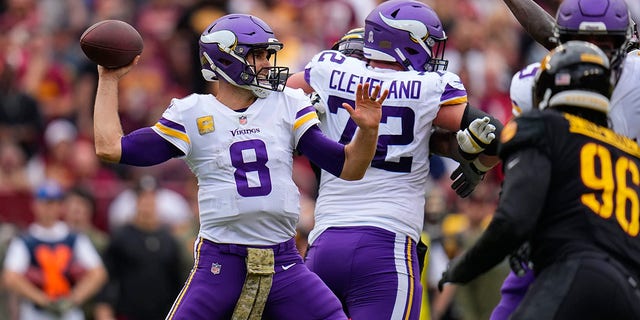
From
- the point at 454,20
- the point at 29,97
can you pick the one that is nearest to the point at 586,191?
the point at 29,97

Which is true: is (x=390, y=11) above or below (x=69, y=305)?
above

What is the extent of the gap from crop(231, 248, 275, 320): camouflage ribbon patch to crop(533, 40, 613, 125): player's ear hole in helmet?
1577mm

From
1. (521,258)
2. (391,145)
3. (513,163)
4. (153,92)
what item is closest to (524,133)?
(513,163)

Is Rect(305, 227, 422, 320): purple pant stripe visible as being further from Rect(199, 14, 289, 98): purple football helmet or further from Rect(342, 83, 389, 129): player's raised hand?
Rect(199, 14, 289, 98): purple football helmet

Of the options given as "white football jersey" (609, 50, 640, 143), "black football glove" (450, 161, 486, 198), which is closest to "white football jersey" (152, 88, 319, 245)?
"black football glove" (450, 161, 486, 198)

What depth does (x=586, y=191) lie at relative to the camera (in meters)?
5.63

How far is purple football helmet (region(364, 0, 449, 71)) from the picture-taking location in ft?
23.3

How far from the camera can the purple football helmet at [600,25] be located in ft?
21.1

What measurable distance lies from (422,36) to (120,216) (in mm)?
6454

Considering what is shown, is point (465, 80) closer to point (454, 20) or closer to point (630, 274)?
point (454, 20)

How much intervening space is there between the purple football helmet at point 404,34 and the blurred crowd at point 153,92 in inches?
166

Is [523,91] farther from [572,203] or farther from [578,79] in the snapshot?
[572,203]

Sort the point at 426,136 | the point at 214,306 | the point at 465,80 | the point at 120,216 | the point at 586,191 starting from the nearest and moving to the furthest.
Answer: the point at 586,191 < the point at 214,306 < the point at 426,136 < the point at 120,216 < the point at 465,80

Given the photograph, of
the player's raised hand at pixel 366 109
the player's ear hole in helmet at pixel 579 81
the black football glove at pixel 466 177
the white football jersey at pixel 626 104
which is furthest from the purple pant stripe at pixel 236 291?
the white football jersey at pixel 626 104
